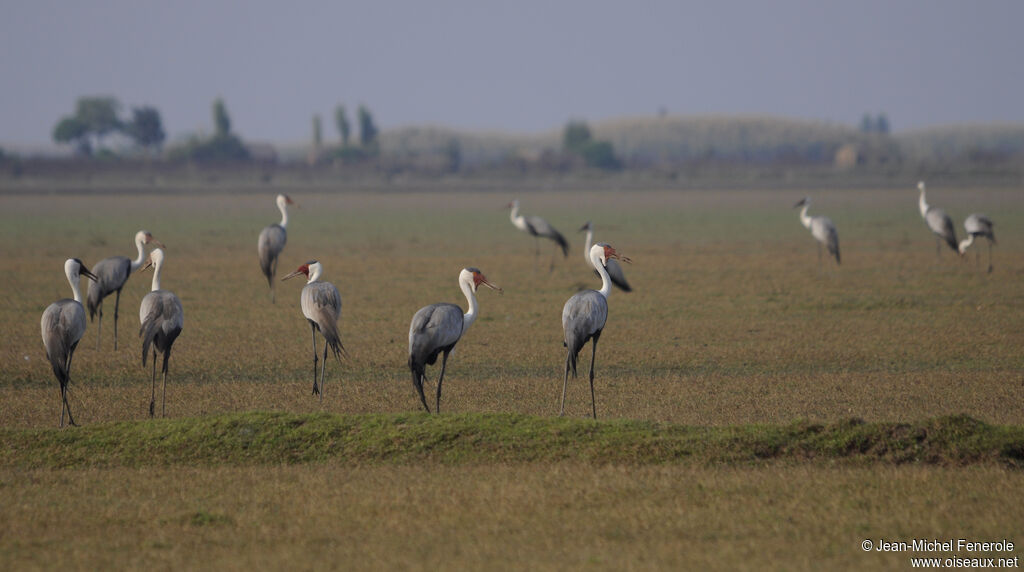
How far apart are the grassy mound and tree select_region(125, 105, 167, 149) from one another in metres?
121

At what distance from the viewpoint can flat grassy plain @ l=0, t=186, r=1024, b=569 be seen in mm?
7156

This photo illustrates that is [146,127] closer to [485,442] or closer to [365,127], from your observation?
[365,127]

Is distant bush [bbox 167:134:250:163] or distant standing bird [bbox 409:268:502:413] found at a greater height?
distant standing bird [bbox 409:268:502:413]

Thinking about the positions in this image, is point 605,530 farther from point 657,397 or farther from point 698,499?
point 657,397

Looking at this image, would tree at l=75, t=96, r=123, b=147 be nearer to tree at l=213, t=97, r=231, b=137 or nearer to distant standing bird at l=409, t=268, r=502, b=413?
tree at l=213, t=97, r=231, b=137

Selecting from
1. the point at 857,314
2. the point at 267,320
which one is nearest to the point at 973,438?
the point at 857,314

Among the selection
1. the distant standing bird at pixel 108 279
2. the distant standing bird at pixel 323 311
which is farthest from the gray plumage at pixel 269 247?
the distant standing bird at pixel 323 311

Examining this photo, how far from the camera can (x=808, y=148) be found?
575 ft

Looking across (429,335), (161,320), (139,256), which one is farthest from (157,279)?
(139,256)

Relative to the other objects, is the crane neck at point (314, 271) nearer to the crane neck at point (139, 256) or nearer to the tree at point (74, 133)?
the crane neck at point (139, 256)

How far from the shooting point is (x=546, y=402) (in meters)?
11.2

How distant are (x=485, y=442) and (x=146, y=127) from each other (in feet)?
402

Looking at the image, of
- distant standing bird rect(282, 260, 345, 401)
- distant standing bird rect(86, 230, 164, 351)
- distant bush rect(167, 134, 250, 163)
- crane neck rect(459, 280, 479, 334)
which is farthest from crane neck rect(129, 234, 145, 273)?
distant bush rect(167, 134, 250, 163)

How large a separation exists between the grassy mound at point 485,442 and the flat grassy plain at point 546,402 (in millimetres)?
158
